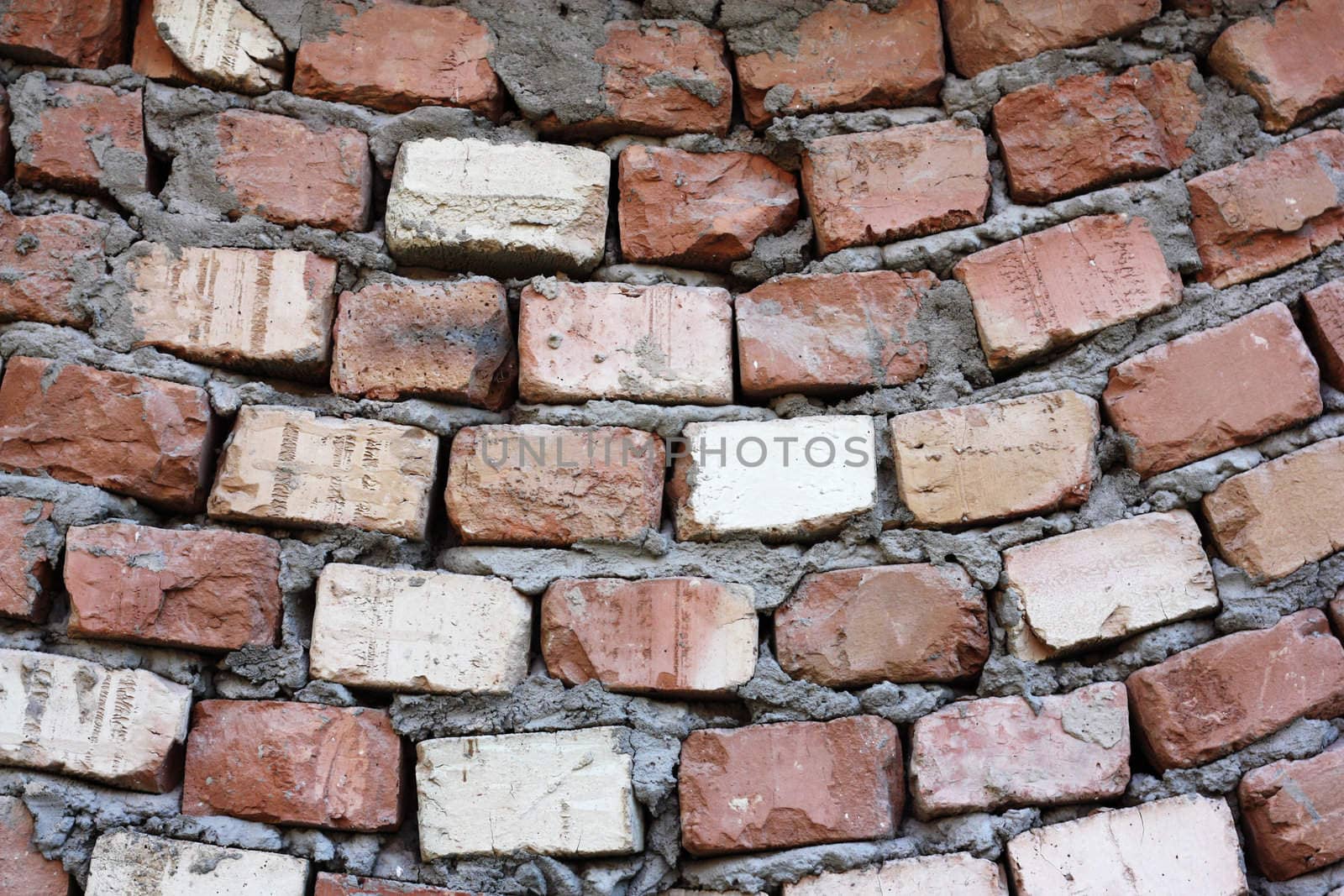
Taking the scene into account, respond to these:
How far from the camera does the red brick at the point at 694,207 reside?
3.78 ft

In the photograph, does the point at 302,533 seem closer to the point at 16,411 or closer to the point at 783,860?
the point at 16,411

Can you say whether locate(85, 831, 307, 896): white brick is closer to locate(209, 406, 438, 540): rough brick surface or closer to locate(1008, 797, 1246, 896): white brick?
locate(209, 406, 438, 540): rough brick surface

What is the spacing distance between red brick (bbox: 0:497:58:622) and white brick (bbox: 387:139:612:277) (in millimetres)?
401

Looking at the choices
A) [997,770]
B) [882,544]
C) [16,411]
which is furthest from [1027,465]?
[16,411]

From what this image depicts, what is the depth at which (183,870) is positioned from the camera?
963 mm

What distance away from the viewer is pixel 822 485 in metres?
1.07

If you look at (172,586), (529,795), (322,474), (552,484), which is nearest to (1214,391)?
(552,484)

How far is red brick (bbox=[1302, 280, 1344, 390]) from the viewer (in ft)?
3.49

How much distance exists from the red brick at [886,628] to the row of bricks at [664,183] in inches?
12.6

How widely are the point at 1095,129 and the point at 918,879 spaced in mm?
727

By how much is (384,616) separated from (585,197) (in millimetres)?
447

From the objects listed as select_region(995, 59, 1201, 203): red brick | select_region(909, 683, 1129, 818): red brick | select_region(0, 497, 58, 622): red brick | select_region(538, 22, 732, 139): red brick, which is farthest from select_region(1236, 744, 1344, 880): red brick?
select_region(0, 497, 58, 622): red brick

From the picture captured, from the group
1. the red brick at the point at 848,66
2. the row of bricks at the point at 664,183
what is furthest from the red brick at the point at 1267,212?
the red brick at the point at 848,66

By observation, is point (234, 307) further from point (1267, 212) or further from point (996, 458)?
point (1267, 212)
